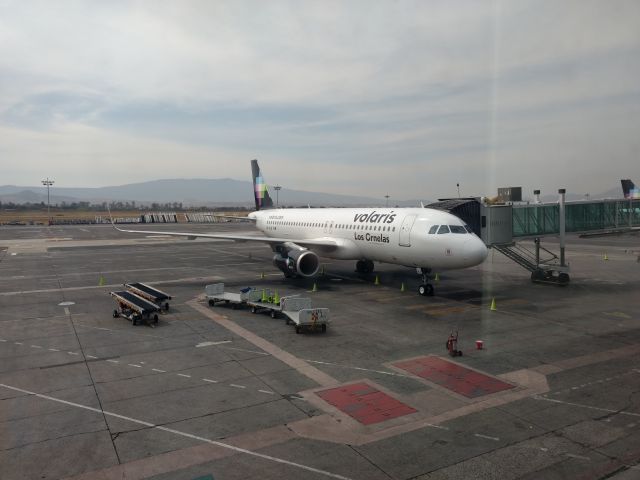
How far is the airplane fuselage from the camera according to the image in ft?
82.1

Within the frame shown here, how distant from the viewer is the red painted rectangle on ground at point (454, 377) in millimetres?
13984

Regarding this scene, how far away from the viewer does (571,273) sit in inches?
1458

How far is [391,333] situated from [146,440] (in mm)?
11684

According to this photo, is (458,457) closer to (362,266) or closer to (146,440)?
(146,440)

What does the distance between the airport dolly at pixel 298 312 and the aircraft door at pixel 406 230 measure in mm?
8185

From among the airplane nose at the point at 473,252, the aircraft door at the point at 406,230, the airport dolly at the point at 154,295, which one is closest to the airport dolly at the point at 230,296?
the airport dolly at the point at 154,295

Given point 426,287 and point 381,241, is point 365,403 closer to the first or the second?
point 426,287

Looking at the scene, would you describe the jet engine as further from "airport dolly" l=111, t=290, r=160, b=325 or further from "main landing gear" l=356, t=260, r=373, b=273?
"airport dolly" l=111, t=290, r=160, b=325

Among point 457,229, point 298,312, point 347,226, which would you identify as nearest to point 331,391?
point 298,312

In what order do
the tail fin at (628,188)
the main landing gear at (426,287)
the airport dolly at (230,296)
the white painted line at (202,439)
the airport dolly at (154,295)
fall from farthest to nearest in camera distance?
the tail fin at (628,188) < the main landing gear at (426,287) < the airport dolly at (230,296) < the airport dolly at (154,295) < the white painted line at (202,439)

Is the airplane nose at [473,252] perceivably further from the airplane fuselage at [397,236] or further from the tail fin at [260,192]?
the tail fin at [260,192]

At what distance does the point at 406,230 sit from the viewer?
27.5 metres

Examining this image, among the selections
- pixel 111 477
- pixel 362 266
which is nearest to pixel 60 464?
pixel 111 477

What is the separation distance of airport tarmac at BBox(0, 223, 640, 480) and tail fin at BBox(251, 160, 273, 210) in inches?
1073
